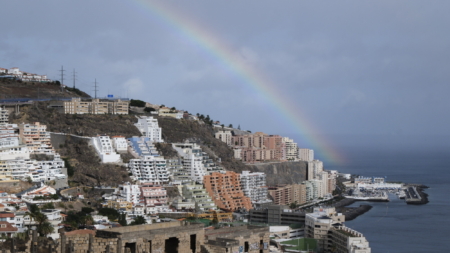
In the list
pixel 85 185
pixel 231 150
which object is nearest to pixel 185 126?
pixel 231 150

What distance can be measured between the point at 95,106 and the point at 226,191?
12.4 m

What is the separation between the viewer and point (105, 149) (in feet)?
129

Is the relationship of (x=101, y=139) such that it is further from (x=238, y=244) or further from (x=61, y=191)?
(x=238, y=244)

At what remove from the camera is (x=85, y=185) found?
1371 inches

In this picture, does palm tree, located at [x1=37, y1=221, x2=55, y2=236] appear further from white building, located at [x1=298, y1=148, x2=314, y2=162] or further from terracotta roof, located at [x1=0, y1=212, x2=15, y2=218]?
white building, located at [x1=298, y1=148, x2=314, y2=162]

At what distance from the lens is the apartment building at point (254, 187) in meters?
44.2

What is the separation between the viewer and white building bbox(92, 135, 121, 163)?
128ft

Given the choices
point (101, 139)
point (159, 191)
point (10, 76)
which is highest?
point (10, 76)

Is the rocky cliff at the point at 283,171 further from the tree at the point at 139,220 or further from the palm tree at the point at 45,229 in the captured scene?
the palm tree at the point at 45,229

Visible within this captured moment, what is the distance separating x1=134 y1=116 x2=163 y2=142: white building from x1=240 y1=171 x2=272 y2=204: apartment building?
21.7 feet

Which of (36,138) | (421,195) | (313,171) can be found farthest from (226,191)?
(421,195)

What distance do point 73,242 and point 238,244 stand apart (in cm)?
261

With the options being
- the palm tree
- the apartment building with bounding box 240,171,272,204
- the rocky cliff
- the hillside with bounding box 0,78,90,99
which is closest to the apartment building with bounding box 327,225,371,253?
the palm tree

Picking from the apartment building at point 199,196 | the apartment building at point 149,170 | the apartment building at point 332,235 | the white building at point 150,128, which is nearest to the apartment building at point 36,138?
the apartment building at point 149,170
